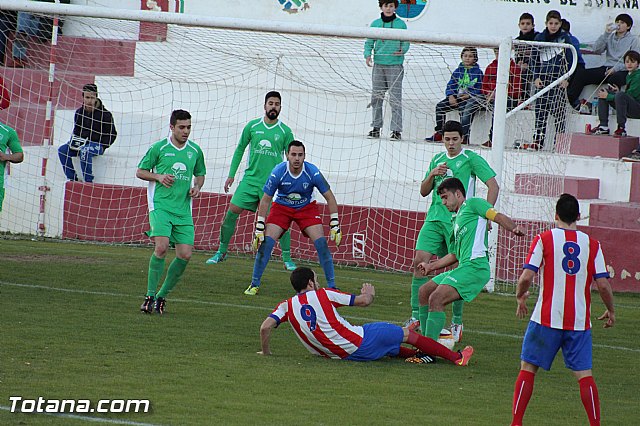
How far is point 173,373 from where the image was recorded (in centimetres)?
808

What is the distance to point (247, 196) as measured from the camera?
13828mm

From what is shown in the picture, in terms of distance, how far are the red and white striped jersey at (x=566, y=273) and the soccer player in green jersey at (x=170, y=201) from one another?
15.3 feet

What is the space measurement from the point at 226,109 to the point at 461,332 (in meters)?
10.1

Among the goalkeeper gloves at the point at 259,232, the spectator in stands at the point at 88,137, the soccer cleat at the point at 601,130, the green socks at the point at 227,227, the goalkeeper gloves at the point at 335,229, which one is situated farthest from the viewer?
the soccer cleat at the point at 601,130

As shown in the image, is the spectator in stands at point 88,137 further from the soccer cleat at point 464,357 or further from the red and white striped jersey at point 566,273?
the red and white striped jersey at point 566,273

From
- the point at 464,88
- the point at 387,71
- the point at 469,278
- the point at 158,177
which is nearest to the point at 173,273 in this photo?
the point at 158,177

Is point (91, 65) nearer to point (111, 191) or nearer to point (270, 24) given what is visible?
point (111, 191)

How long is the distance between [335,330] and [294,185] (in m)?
3.60

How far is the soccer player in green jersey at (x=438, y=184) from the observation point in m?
10.4

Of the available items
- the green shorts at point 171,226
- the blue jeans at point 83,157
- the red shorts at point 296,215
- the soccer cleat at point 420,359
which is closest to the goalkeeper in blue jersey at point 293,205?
the red shorts at point 296,215

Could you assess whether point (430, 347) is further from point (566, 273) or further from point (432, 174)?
point (566, 273)

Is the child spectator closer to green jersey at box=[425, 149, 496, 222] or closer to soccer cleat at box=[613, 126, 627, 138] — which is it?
soccer cleat at box=[613, 126, 627, 138]

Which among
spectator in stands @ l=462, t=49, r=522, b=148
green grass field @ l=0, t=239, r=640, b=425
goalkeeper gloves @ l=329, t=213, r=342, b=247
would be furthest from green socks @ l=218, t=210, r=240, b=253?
spectator in stands @ l=462, t=49, r=522, b=148

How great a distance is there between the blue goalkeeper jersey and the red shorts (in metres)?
0.05
